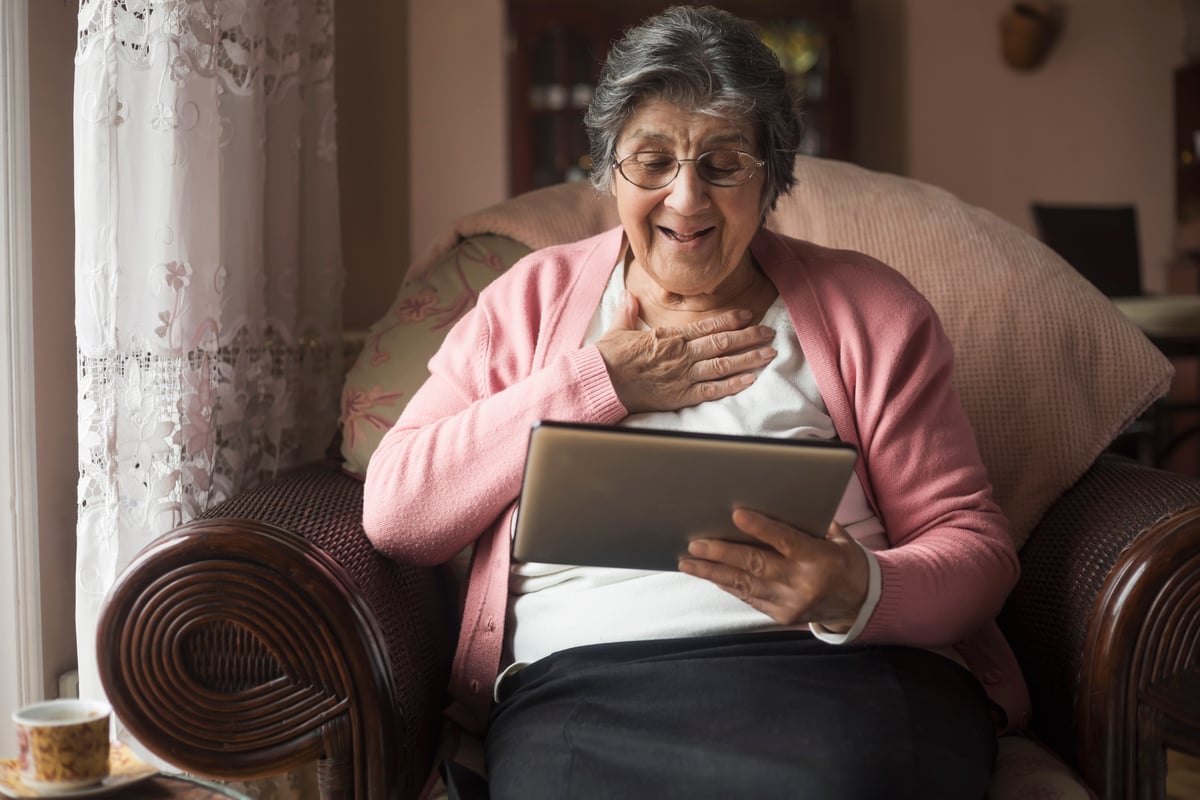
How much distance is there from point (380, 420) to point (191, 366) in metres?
0.25

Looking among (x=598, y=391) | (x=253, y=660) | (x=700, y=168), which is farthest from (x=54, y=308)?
(x=700, y=168)

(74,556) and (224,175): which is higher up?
(224,175)

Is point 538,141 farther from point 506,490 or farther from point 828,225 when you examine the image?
point 506,490

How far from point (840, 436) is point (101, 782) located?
0.80 m

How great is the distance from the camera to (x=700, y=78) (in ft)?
4.08

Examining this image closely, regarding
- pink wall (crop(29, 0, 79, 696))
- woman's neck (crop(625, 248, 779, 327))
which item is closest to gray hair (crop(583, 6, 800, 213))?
woman's neck (crop(625, 248, 779, 327))

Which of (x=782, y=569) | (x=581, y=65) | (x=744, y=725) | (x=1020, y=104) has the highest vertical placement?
(x=581, y=65)

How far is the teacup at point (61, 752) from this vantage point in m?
0.84

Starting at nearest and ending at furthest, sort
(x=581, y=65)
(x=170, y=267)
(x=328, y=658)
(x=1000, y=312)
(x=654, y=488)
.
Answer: (x=654, y=488)
(x=328, y=658)
(x=170, y=267)
(x=1000, y=312)
(x=581, y=65)

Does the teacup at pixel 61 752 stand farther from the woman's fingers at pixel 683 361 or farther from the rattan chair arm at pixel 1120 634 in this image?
the rattan chair arm at pixel 1120 634

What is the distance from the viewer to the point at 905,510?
4.12 ft

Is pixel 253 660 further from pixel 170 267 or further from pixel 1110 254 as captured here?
pixel 1110 254

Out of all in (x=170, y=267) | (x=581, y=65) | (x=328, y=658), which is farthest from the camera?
(x=581, y=65)

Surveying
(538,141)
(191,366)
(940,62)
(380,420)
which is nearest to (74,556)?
(191,366)
